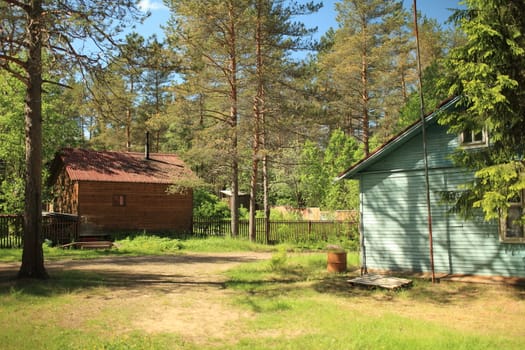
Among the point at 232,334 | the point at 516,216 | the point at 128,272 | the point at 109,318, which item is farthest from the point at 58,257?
the point at 516,216

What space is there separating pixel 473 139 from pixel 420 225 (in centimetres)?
301

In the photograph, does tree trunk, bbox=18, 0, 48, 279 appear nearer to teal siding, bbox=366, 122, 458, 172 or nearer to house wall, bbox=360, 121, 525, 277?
house wall, bbox=360, 121, 525, 277

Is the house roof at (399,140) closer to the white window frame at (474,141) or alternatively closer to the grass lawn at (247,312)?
the white window frame at (474,141)

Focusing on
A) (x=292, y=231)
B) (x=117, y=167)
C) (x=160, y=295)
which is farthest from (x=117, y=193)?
(x=160, y=295)

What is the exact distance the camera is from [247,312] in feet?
32.0

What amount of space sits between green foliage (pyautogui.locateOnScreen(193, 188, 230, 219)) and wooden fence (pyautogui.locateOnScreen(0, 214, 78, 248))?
12.6 meters

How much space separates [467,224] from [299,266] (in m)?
6.18

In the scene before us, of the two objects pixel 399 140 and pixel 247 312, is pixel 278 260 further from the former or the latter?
pixel 247 312

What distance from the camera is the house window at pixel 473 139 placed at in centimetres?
1281

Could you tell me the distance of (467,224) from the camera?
13086 millimetres

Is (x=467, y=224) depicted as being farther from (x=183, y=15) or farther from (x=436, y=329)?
(x=183, y=15)

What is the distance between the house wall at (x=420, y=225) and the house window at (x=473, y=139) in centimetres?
25

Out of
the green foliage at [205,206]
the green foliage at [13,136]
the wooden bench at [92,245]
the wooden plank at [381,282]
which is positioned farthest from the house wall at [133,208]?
the wooden plank at [381,282]

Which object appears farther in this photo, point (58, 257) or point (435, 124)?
point (58, 257)
